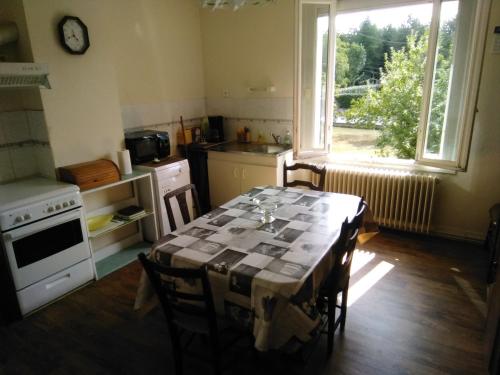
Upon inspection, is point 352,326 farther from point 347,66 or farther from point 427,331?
point 347,66

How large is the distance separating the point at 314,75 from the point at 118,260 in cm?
273

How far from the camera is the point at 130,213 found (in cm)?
315

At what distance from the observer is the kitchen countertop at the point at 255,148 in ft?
12.0

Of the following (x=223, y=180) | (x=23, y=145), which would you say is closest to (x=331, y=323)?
(x=223, y=180)

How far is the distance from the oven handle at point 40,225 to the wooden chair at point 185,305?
3.80 ft

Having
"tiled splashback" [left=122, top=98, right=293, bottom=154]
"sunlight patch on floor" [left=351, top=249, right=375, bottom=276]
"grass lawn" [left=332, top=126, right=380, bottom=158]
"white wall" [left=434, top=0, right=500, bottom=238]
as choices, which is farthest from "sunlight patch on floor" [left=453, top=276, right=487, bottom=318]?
"tiled splashback" [left=122, top=98, right=293, bottom=154]

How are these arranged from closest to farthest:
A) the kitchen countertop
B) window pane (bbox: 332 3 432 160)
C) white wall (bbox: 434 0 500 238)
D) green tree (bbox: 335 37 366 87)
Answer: white wall (bbox: 434 0 500 238) → window pane (bbox: 332 3 432 160) → the kitchen countertop → green tree (bbox: 335 37 366 87)

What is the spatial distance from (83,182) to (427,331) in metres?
2.67

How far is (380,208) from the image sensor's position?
139 inches

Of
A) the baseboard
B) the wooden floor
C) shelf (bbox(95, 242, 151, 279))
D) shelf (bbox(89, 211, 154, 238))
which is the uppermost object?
shelf (bbox(89, 211, 154, 238))

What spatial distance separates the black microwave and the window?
1433mm

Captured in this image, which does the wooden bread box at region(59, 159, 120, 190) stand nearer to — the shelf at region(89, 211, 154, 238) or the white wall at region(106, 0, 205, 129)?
the shelf at region(89, 211, 154, 238)

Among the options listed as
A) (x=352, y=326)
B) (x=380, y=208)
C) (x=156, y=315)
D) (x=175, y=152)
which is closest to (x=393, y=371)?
(x=352, y=326)

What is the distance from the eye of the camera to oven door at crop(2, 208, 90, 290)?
89.7 inches
